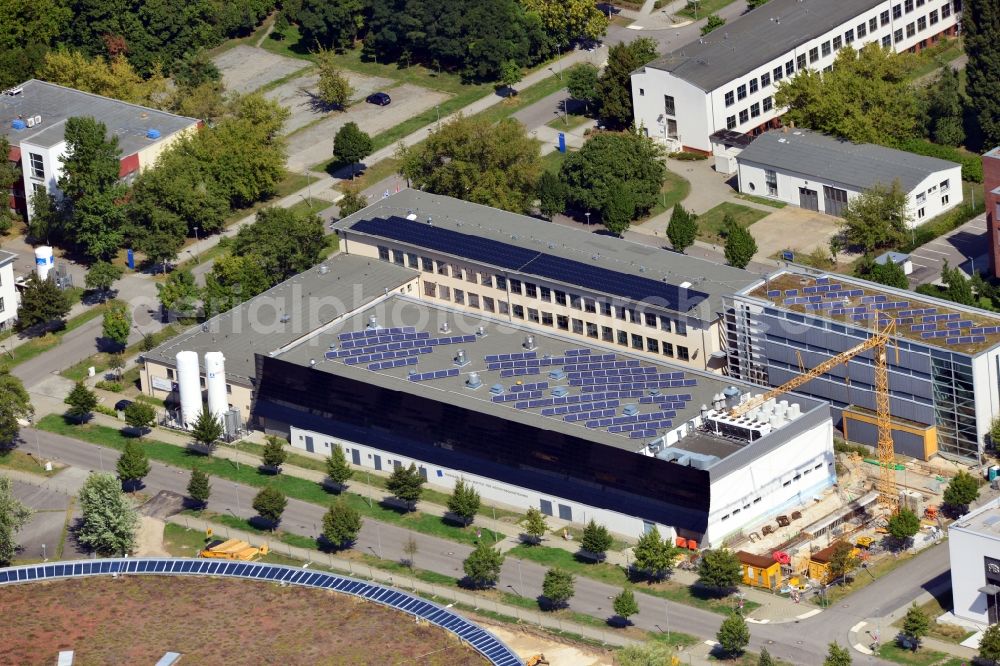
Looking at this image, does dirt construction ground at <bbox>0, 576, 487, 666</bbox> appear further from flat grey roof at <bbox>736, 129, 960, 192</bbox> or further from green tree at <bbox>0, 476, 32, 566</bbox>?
flat grey roof at <bbox>736, 129, 960, 192</bbox>

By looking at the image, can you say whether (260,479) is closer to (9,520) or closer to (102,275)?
(9,520)

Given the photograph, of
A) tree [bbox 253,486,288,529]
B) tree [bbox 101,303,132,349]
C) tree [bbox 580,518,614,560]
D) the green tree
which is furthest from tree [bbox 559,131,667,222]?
the green tree

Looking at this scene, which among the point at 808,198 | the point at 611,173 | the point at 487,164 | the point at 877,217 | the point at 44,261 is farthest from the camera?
the point at 808,198

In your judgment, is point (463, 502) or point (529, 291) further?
point (529, 291)

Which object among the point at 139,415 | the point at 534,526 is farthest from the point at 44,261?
the point at 534,526

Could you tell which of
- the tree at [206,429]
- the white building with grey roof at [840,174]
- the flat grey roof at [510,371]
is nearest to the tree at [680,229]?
the white building with grey roof at [840,174]

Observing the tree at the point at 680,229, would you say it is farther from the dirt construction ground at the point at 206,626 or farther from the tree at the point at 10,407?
the dirt construction ground at the point at 206,626

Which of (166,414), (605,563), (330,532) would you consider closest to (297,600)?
(330,532)
